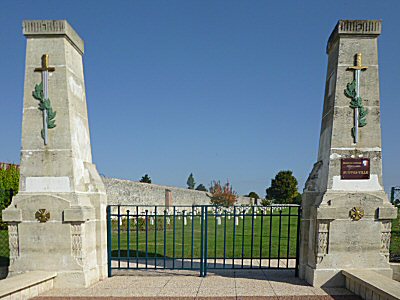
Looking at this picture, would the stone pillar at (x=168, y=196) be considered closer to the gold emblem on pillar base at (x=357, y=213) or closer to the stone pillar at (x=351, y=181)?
the stone pillar at (x=351, y=181)

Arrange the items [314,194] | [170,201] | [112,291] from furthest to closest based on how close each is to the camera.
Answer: [170,201] → [314,194] → [112,291]

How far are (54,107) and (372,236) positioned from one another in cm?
653

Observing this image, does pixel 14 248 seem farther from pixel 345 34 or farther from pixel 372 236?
pixel 345 34

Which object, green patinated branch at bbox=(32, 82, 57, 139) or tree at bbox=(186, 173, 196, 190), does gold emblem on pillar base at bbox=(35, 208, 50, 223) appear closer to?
green patinated branch at bbox=(32, 82, 57, 139)

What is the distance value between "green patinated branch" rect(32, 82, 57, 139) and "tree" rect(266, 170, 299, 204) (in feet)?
176

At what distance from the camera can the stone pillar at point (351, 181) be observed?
18.4 ft

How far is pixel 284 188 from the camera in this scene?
57375mm

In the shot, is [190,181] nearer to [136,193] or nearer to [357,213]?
[136,193]

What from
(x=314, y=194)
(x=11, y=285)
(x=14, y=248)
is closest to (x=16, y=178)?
(x=14, y=248)

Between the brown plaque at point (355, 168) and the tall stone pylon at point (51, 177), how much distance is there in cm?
497

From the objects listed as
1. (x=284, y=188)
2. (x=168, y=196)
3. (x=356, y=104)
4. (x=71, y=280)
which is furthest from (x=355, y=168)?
(x=284, y=188)

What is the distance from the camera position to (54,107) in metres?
5.70

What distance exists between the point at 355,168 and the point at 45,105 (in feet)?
19.8

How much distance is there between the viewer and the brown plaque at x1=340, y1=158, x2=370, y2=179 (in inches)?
224
